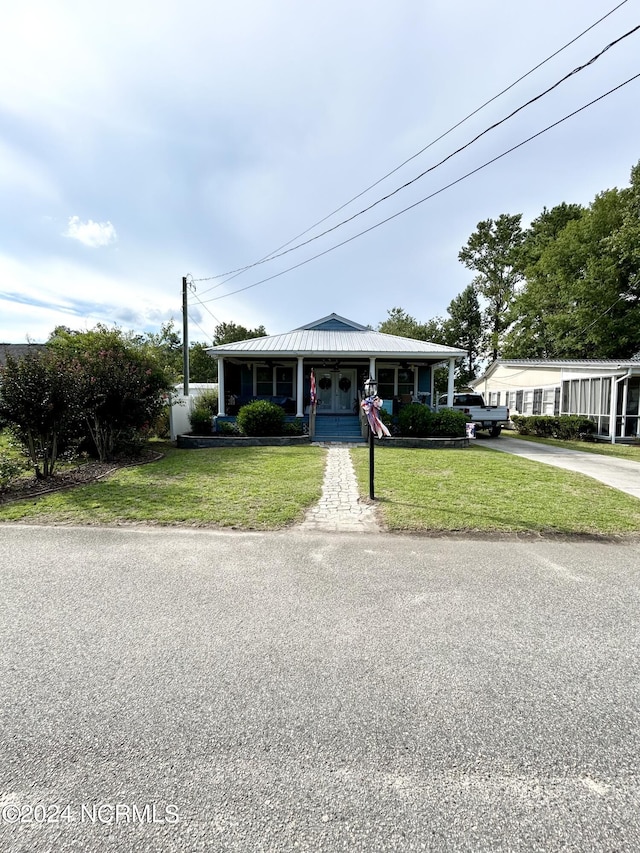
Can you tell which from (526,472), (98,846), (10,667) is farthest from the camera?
(526,472)

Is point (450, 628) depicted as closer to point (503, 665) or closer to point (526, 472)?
point (503, 665)

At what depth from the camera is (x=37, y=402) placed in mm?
7074

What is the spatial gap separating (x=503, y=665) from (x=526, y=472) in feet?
22.3

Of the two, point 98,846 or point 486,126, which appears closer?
point 98,846

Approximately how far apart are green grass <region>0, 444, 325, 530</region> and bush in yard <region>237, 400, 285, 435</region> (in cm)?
361

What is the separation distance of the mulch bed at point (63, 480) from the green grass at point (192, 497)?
31cm

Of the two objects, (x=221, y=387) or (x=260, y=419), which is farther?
(x=221, y=387)

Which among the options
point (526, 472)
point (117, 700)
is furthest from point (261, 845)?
point (526, 472)

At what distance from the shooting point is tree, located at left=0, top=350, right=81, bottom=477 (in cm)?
695

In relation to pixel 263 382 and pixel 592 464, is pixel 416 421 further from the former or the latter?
pixel 263 382

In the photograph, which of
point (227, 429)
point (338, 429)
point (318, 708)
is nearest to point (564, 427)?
point (338, 429)

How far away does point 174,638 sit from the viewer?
2580 millimetres

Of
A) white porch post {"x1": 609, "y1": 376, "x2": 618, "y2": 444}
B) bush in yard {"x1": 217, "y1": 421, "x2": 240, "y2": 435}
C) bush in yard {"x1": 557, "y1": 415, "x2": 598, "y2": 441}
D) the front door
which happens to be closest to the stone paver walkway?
bush in yard {"x1": 217, "y1": 421, "x2": 240, "y2": 435}

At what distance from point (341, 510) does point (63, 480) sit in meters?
5.69
